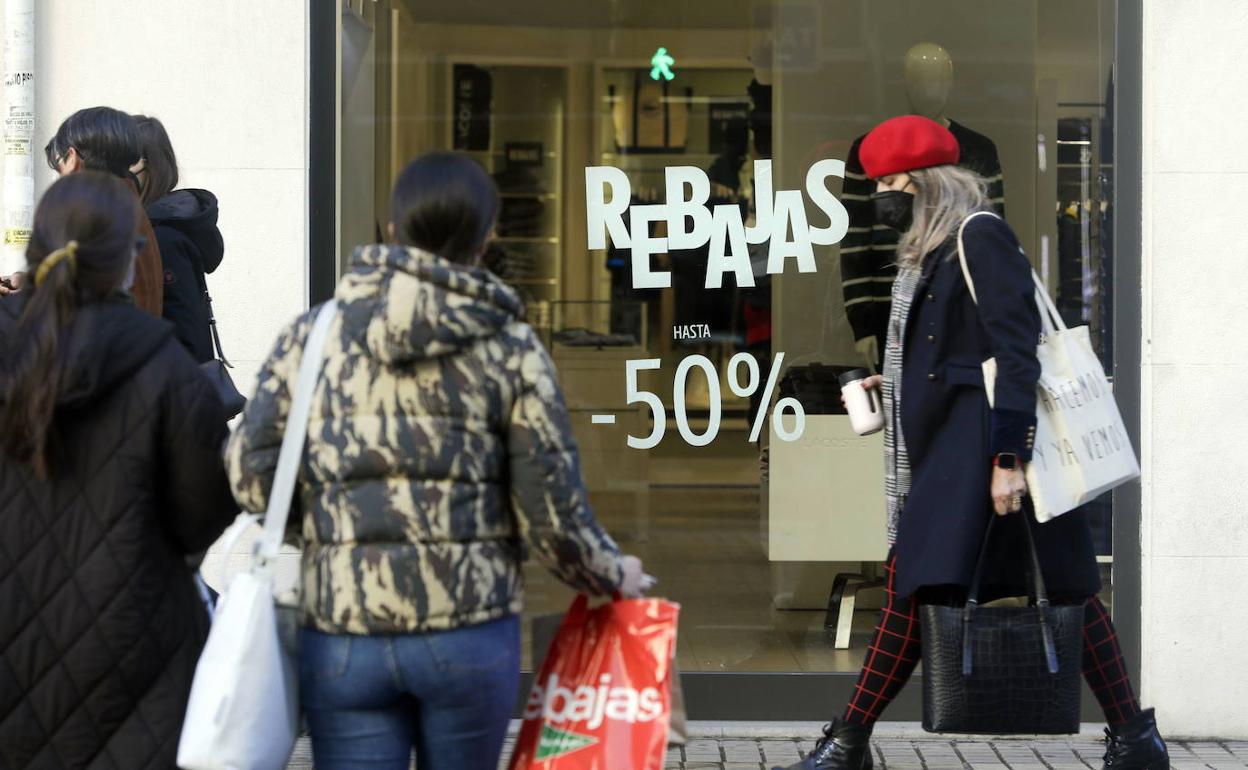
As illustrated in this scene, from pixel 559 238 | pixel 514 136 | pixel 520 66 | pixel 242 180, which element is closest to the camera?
pixel 242 180

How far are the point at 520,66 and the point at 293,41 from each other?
2.34m

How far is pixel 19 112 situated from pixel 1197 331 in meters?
3.79

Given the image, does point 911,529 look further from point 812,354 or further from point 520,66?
point 520,66

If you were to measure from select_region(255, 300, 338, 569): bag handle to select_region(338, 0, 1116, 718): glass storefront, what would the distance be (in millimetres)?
2791

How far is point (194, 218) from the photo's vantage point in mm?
4211

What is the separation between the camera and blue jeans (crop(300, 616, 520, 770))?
2.66m

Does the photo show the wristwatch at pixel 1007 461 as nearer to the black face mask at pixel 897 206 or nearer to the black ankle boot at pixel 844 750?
the black face mask at pixel 897 206

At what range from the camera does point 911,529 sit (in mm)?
4148

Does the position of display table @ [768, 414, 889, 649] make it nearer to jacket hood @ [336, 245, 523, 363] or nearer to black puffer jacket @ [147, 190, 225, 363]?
black puffer jacket @ [147, 190, 225, 363]

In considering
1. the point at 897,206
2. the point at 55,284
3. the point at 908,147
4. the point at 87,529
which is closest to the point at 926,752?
the point at 897,206

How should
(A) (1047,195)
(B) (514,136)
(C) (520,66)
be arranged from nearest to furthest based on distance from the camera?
(A) (1047,195) < (C) (520,66) < (B) (514,136)

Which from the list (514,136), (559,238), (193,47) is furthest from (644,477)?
(514,136)

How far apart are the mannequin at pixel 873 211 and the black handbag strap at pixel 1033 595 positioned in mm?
1804

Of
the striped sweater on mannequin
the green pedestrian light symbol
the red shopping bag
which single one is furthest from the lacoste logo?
the green pedestrian light symbol
